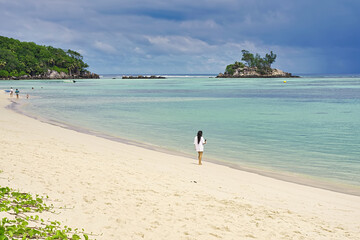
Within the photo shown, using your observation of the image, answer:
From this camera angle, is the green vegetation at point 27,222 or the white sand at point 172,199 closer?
the green vegetation at point 27,222

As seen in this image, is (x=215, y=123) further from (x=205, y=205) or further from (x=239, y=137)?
(x=205, y=205)

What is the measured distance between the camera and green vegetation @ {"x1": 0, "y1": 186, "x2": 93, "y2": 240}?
630cm

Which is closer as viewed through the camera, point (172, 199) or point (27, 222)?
point (27, 222)

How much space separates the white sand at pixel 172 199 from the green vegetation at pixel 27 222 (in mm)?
393

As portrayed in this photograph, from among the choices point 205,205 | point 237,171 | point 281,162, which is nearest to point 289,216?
point 205,205

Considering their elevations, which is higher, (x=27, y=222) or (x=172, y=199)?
(x=27, y=222)

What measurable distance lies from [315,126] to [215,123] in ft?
28.2

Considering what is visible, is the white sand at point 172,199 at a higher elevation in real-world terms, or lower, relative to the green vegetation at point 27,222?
lower

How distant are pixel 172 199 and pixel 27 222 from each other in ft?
14.4

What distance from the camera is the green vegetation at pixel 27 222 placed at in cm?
630

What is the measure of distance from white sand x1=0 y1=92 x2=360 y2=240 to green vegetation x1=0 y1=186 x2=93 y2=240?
393 millimetres

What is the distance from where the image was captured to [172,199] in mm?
10242

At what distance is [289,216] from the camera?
9469mm

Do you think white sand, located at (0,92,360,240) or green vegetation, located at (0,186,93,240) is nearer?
green vegetation, located at (0,186,93,240)
